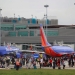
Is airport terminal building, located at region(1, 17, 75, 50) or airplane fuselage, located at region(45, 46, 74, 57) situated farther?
airport terminal building, located at region(1, 17, 75, 50)

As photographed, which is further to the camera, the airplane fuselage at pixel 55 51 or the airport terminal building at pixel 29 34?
the airport terminal building at pixel 29 34

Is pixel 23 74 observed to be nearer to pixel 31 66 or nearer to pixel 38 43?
pixel 31 66

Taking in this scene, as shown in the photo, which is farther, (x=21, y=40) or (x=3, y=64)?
(x=21, y=40)

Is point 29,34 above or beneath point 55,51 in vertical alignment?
above

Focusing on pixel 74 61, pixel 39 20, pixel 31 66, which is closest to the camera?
pixel 31 66

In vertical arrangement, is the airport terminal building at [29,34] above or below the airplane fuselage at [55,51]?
above

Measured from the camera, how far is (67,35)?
126m

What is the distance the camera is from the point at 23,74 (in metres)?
31.6

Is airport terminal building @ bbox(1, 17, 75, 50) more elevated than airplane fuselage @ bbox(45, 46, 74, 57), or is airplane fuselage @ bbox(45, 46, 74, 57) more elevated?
airport terminal building @ bbox(1, 17, 75, 50)

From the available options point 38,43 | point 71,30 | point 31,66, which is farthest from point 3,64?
point 71,30

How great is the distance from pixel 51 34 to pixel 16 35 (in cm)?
1339

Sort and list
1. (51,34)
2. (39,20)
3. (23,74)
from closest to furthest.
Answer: (23,74) < (51,34) < (39,20)

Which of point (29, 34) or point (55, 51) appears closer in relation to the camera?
point (55, 51)

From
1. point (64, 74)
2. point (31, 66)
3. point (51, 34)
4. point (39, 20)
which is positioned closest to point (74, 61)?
point (31, 66)
